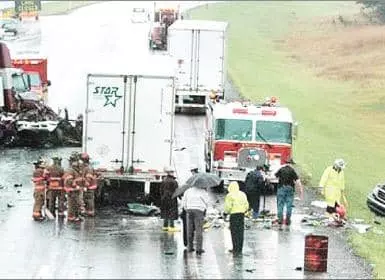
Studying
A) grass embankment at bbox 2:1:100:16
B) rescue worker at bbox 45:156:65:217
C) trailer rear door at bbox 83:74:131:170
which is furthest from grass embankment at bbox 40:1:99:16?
rescue worker at bbox 45:156:65:217

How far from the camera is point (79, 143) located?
4031 cm

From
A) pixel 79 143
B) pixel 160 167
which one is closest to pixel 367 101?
pixel 79 143

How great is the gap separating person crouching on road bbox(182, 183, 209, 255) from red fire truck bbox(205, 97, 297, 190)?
8418 millimetres

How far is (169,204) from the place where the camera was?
80.8 feet

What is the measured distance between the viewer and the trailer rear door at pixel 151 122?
91.9 feet

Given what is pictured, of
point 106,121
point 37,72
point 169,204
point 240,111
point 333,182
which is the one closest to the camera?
point 169,204

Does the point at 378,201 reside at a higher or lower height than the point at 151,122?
lower

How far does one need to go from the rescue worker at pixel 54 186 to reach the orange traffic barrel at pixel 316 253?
7.67 meters

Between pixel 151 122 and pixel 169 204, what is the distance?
4.08 meters

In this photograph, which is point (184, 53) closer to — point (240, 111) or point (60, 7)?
point (240, 111)

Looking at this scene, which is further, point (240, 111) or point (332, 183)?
point (240, 111)

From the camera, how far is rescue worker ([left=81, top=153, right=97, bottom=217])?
2662 centimetres

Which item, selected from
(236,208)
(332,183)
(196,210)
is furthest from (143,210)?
(236,208)

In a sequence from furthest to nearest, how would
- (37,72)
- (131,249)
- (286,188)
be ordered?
(37,72)
(286,188)
(131,249)
